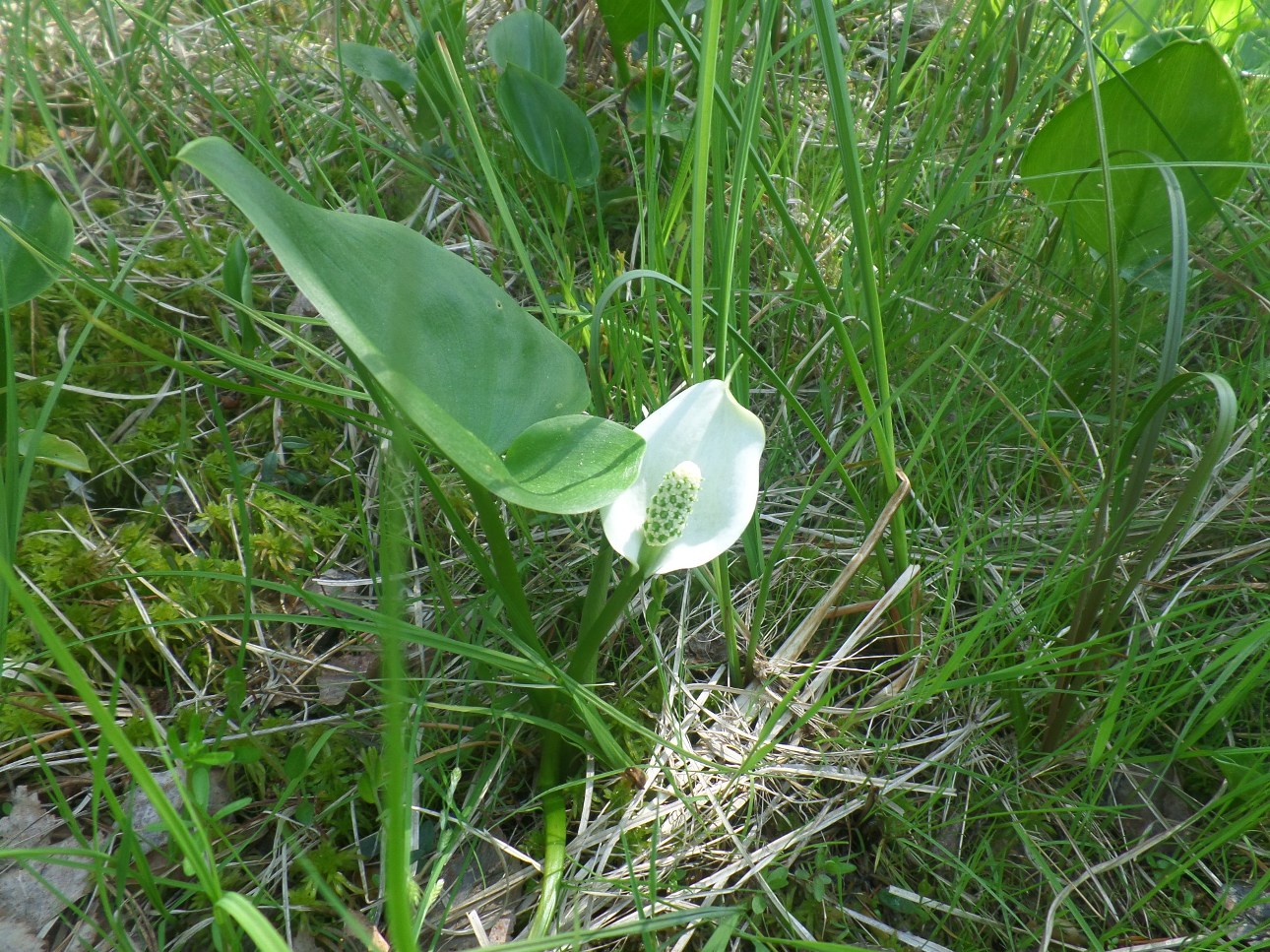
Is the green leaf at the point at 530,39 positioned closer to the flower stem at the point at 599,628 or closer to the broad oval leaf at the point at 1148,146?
the broad oval leaf at the point at 1148,146

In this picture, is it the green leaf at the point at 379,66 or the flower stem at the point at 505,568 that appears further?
the green leaf at the point at 379,66

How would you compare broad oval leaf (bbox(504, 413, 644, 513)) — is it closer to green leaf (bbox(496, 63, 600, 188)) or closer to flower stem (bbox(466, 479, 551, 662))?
flower stem (bbox(466, 479, 551, 662))

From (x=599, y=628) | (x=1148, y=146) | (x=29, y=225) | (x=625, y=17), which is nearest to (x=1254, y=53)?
(x=1148, y=146)

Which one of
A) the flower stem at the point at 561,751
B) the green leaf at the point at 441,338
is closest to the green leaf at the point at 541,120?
the green leaf at the point at 441,338

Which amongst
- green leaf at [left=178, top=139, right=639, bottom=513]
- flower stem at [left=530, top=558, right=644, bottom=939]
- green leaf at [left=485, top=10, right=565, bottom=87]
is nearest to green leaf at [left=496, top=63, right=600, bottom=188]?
green leaf at [left=485, top=10, right=565, bottom=87]

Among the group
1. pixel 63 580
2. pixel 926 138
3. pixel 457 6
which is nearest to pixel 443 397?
pixel 63 580

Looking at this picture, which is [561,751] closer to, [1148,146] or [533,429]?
[533,429]
